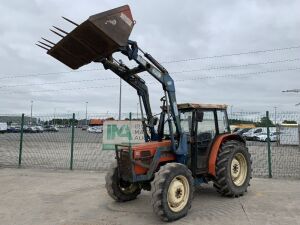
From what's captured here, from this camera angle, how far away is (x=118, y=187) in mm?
8742

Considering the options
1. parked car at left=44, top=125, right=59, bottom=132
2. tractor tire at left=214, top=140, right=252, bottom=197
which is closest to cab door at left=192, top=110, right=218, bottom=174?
tractor tire at left=214, top=140, right=252, bottom=197

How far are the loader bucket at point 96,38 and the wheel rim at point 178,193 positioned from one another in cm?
286

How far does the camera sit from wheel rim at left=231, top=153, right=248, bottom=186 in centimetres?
951

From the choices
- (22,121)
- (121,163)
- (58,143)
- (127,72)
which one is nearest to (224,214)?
(121,163)

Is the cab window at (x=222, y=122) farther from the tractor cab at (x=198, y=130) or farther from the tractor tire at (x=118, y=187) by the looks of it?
the tractor tire at (x=118, y=187)

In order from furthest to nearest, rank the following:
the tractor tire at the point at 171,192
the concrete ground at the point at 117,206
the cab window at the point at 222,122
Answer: the cab window at the point at 222,122 < the concrete ground at the point at 117,206 < the tractor tire at the point at 171,192

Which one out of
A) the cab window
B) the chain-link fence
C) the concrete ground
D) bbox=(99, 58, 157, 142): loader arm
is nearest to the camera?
the concrete ground

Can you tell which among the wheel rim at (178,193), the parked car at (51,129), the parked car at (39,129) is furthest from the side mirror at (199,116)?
the parked car at (39,129)

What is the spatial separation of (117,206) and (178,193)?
64.3 inches

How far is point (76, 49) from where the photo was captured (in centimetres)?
753

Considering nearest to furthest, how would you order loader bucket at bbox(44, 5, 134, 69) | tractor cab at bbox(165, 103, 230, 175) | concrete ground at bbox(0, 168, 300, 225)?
1. loader bucket at bbox(44, 5, 134, 69)
2. concrete ground at bbox(0, 168, 300, 225)
3. tractor cab at bbox(165, 103, 230, 175)

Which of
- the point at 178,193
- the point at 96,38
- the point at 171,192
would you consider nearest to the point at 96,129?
the point at 178,193

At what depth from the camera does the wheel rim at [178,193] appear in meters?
7.40

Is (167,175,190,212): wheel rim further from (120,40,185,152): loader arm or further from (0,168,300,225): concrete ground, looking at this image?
(120,40,185,152): loader arm
